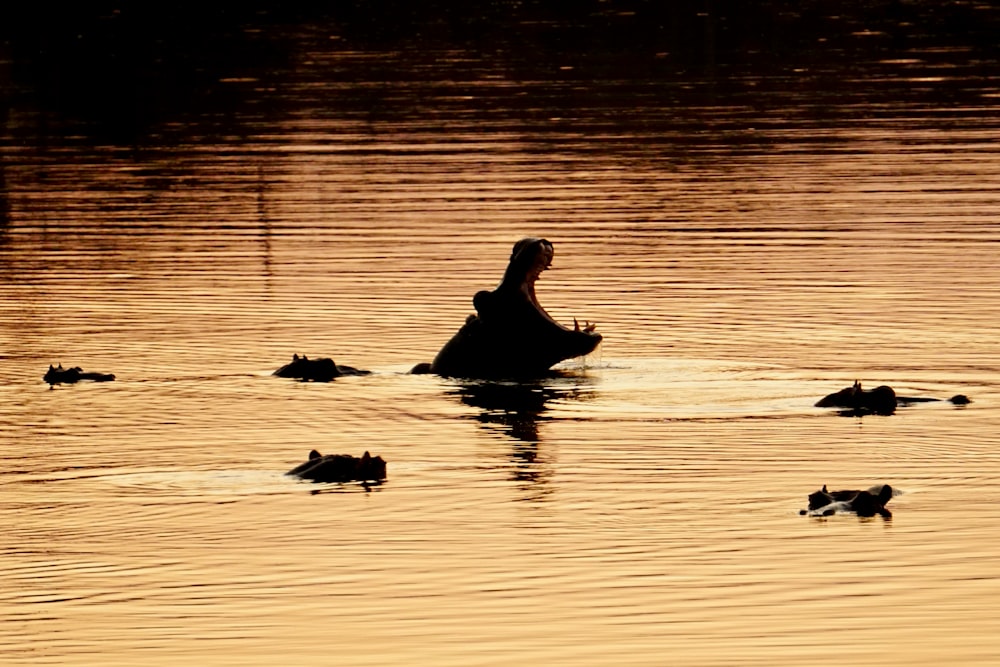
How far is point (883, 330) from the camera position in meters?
23.9

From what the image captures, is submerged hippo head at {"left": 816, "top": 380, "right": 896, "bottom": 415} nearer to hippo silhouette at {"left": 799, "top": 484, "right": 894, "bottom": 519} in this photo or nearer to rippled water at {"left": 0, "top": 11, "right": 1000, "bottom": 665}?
rippled water at {"left": 0, "top": 11, "right": 1000, "bottom": 665}

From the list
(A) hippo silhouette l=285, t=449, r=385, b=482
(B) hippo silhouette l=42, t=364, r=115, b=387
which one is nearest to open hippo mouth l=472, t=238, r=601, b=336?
(B) hippo silhouette l=42, t=364, r=115, b=387

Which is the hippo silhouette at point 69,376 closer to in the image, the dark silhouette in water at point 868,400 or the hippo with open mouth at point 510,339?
the hippo with open mouth at point 510,339

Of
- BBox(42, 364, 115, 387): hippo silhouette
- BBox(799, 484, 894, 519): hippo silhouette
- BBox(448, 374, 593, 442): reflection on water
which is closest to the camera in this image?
BBox(799, 484, 894, 519): hippo silhouette

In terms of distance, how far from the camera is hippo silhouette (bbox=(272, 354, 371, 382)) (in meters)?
21.9

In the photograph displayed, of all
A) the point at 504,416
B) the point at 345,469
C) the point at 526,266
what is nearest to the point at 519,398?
the point at 504,416

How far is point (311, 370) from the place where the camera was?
21969mm

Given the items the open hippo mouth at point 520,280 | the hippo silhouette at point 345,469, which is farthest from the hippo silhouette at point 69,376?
the hippo silhouette at point 345,469

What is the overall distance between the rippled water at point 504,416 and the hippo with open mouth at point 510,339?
0.34 metres

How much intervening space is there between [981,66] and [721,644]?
4608 cm

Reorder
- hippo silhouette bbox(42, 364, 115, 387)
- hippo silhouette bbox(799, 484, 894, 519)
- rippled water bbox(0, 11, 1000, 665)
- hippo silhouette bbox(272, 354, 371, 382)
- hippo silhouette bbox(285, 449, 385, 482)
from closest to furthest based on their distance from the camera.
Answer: rippled water bbox(0, 11, 1000, 665) < hippo silhouette bbox(799, 484, 894, 519) < hippo silhouette bbox(285, 449, 385, 482) < hippo silhouette bbox(272, 354, 371, 382) < hippo silhouette bbox(42, 364, 115, 387)

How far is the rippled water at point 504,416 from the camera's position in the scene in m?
14.5

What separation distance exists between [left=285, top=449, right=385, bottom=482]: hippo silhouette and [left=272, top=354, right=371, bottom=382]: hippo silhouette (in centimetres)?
374

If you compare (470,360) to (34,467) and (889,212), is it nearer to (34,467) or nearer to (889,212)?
(34,467)
